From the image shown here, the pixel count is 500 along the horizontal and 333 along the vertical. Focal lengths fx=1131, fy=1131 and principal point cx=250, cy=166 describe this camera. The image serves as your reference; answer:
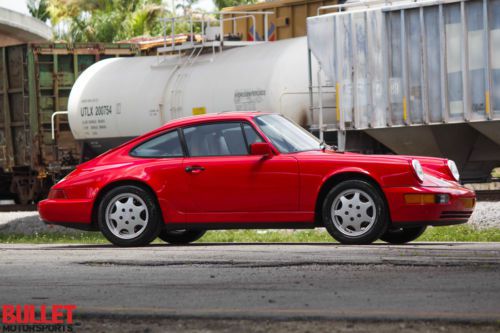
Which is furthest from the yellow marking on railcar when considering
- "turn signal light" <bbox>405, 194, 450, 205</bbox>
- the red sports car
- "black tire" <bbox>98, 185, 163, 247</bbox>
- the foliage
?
the foliage

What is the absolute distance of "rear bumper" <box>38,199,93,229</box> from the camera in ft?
38.0

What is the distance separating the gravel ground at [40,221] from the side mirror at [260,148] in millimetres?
4544

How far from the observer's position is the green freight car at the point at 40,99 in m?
23.1

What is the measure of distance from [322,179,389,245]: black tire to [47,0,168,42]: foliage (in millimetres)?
44897

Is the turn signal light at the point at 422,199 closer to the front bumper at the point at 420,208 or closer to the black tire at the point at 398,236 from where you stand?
the front bumper at the point at 420,208

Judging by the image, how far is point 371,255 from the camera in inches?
368

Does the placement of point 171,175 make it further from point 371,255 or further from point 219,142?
point 371,255

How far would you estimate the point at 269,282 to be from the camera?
25.0 ft

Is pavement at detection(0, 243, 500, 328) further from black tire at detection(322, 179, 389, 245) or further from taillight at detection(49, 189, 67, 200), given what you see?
taillight at detection(49, 189, 67, 200)

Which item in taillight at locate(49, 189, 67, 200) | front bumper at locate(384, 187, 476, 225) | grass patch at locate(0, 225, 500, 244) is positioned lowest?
grass patch at locate(0, 225, 500, 244)

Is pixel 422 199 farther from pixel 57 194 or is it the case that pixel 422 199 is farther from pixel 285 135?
pixel 57 194

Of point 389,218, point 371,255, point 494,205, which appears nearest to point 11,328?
point 371,255

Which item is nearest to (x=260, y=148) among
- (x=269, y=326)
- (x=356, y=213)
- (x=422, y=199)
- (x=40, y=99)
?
(x=356, y=213)

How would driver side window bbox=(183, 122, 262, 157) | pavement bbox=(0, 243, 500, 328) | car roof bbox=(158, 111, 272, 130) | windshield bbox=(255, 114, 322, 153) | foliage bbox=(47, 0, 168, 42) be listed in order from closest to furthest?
pavement bbox=(0, 243, 500, 328)
windshield bbox=(255, 114, 322, 153)
driver side window bbox=(183, 122, 262, 157)
car roof bbox=(158, 111, 272, 130)
foliage bbox=(47, 0, 168, 42)
